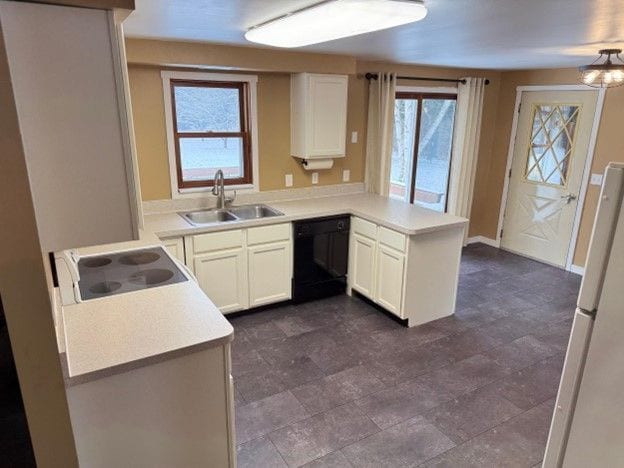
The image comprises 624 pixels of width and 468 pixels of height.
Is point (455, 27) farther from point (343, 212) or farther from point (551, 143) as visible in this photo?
point (551, 143)

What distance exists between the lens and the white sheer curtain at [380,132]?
443 centimetres

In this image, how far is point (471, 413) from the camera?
8.49 ft

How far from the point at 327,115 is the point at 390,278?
1.64 m

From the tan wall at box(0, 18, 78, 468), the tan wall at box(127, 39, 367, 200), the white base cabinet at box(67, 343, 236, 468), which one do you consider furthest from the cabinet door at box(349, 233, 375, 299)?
→ the tan wall at box(0, 18, 78, 468)

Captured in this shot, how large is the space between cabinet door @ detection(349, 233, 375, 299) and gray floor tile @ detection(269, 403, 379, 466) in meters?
1.44

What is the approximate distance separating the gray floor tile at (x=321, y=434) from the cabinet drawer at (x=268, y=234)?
5.05 feet

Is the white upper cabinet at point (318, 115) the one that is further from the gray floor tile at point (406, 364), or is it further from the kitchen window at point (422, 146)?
the gray floor tile at point (406, 364)

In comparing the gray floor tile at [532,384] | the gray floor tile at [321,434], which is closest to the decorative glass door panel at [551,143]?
the gray floor tile at [532,384]

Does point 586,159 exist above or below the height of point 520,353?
above

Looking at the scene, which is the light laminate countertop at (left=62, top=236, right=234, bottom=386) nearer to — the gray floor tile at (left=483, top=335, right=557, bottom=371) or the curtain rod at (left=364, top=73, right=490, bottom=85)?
the gray floor tile at (left=483, top=335, right=557, bottom=371)

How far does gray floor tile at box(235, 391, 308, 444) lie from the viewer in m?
2.41

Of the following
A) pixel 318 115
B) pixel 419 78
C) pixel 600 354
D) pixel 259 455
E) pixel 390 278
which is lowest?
pixel 259 455

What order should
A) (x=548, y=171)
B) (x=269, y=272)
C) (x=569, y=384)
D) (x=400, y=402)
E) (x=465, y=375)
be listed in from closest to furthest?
(x=569, y=384) < (x=400, y=402) < (x=465, y=375) < (x=269, y=272) < (x=548, y=171)

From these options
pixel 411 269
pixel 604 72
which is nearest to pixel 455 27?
pixel 604 72
